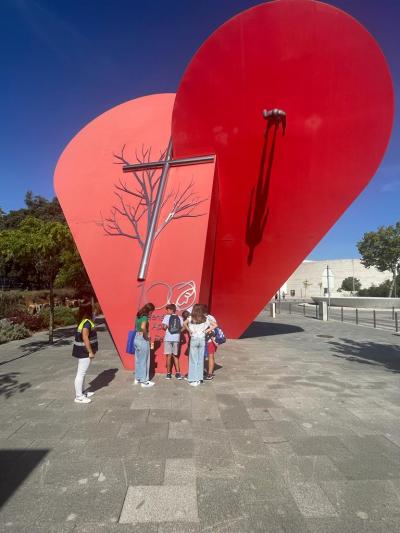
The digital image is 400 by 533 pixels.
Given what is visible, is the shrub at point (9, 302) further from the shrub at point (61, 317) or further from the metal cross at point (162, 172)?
the metal cross at point (162, 172)

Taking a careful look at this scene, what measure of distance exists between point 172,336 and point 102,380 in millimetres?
1599

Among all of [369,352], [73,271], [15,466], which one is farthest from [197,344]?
[73,271]

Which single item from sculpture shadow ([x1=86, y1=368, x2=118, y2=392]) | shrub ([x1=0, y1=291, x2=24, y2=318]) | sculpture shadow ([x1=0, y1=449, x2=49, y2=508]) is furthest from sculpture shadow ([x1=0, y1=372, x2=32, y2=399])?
shrub ([x1=0, y1=291, x2=24, y2=318])

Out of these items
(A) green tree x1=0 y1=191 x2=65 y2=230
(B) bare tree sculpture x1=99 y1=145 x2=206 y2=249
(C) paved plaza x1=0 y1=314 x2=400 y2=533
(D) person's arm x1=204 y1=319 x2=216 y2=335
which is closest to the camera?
(C) paved plaza x1=0 y1=314 x2=400 y2=533

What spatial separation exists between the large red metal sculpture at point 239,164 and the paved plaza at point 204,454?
7.26 feet

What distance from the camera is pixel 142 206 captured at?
839cm

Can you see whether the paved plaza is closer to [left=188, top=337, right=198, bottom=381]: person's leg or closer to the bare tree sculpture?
[left=188, top=337, right=198, bottom=381]: person's leg

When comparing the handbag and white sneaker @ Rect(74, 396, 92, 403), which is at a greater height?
the handbag

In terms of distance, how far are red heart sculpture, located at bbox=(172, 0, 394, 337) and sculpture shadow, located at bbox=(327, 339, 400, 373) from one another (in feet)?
9.04

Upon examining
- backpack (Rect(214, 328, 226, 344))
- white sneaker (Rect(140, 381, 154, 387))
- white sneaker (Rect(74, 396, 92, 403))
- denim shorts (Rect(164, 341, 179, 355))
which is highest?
backpack (Rect(214, 328, 226, 344))

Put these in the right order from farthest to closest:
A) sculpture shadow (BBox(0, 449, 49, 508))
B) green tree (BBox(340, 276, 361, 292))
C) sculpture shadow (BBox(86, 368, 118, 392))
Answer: green tree (BBox(340, 276, 361, 292))
sculpture shadow (BBox(86, 368, 118, 392))
sculpture shadow (BBox(0, 449, 49, 508))

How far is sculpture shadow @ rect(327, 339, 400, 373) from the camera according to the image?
27.1 feet

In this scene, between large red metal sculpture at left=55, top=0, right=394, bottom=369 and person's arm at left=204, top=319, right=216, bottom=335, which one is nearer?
person's arm at left=204, top=319, right=216, bottom=335

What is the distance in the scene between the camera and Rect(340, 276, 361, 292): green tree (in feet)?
246
